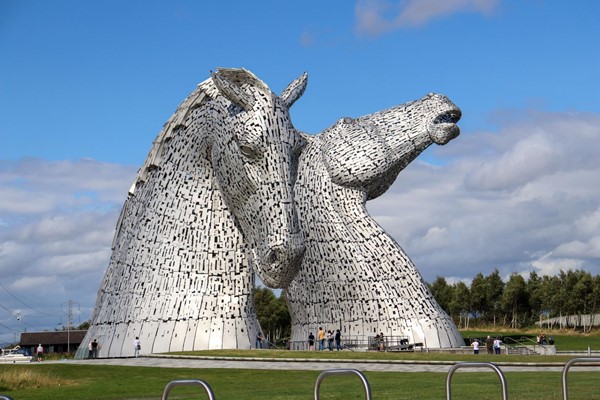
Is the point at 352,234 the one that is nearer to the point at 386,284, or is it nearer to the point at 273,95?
the point at 386,284

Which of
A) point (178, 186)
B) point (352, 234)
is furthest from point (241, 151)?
point (352, 234)

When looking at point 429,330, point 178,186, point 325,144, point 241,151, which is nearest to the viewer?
point 241,151

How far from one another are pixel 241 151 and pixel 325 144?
1274cm

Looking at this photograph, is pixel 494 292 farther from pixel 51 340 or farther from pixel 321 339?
pixel 321 339

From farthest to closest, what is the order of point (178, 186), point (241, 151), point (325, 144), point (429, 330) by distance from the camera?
point (325, 144), point (429, 330), point (178, 186), point (241, 151)

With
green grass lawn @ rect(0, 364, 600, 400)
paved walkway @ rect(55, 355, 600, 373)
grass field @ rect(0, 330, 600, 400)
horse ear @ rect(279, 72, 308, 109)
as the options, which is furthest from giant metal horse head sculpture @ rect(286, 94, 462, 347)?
horse ear @ rect(279, 72, 308, 109)

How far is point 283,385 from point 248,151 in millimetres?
4679

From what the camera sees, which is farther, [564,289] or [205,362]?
[564,289]

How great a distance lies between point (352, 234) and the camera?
2761cm

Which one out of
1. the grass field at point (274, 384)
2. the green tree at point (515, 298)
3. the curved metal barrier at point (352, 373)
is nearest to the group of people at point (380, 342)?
the grass field at point (274, 384)

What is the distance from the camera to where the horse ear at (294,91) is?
1777 centimetres

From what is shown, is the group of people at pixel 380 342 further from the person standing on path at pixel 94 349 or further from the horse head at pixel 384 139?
the person standing on path at pixel 94 349

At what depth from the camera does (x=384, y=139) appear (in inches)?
1126

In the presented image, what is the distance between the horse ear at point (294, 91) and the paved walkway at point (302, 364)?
6597 millimetres
